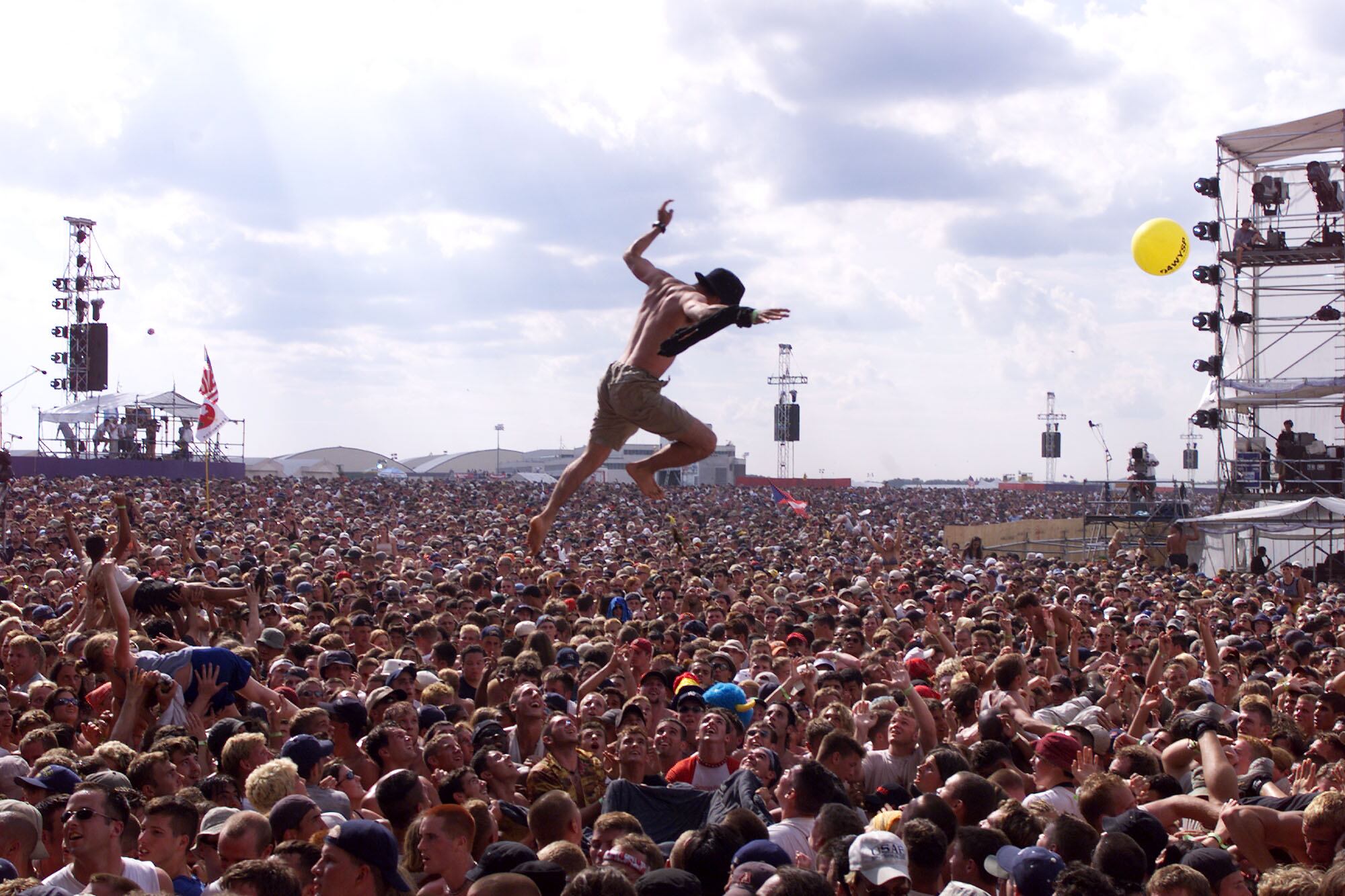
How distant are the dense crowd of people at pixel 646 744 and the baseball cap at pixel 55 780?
0.04 feet

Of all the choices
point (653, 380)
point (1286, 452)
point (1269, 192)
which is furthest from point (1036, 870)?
point (1269, 192)

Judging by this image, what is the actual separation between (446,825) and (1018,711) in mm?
3419

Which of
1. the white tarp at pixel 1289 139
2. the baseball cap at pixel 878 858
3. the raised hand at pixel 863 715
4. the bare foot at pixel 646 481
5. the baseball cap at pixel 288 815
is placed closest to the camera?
the baseball cap at pixel 878 858

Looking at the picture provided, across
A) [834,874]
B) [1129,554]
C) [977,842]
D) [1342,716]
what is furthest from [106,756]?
[1129,554]

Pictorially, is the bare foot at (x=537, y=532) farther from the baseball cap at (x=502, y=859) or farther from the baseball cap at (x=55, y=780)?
the baseball cap at (x=502, y=859)

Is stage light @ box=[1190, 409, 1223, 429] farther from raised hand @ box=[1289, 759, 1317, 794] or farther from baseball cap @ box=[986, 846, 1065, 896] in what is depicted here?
baseball cap @ box=[986, 846, 1065, 896]

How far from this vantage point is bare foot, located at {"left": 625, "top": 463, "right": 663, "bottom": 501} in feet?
27.3

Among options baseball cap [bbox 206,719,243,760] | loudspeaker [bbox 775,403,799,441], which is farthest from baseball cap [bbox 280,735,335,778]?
loudspeaker [bbox 775,403,799,441]

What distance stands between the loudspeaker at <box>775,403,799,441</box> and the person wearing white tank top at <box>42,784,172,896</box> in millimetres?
47877

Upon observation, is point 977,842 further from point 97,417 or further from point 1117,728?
point 97,417

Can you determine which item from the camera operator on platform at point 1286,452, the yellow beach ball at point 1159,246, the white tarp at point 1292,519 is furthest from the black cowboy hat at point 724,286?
the camera operator on platform at point 1286,452

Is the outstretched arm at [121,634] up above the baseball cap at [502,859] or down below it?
above

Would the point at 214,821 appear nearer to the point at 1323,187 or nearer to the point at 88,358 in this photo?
the point at 1323,187

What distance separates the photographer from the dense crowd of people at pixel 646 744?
4.06 m
